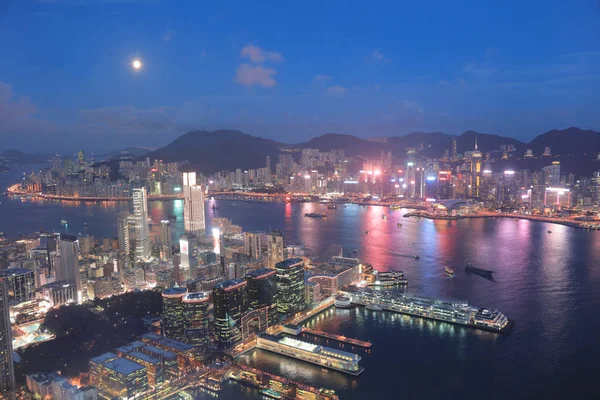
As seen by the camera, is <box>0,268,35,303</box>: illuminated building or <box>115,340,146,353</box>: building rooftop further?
<box>0,268,35,303</box>: illuminated building

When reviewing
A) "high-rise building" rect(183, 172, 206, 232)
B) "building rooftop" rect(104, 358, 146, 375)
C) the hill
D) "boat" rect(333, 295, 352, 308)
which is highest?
the hill

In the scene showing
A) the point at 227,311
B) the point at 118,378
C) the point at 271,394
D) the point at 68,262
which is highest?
the point at 68,262

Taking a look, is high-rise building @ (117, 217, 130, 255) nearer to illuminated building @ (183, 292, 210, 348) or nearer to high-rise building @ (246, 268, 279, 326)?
high-rise building @ (246, 268, 279, 326)

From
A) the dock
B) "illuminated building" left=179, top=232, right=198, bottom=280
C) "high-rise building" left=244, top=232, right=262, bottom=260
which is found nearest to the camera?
the dock

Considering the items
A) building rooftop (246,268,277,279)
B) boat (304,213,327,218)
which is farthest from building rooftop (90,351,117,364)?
boat (304,213,327,218)

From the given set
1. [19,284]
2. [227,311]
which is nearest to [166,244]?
[19,284]

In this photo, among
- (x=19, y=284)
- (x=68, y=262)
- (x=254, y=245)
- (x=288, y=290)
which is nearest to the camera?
(x=288, y=290)

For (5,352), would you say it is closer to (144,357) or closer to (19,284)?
(144,357)
